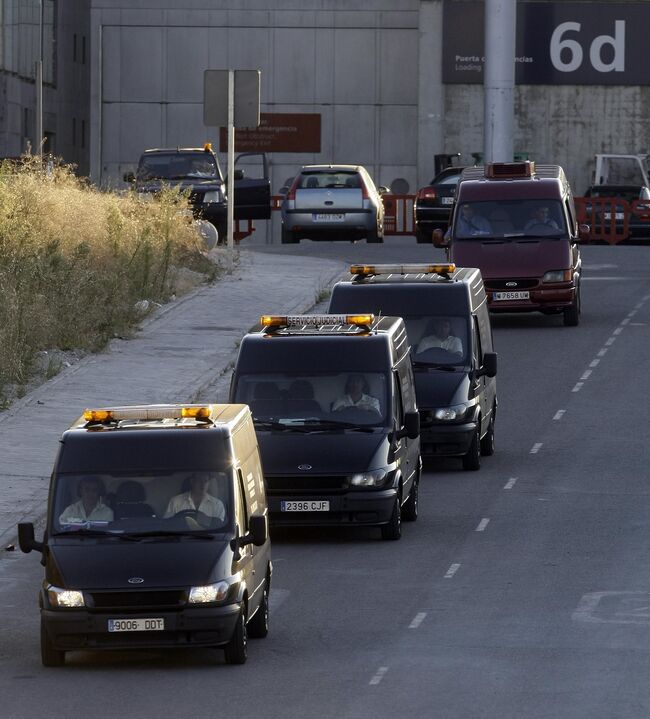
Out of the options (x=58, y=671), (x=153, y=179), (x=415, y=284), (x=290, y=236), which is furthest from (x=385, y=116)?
(x=58, y=671)

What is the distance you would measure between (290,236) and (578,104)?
19.9m

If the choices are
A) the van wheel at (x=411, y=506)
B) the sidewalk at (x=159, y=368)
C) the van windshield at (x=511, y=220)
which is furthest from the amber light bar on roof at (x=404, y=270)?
the van windshield at (x=511, y=220)

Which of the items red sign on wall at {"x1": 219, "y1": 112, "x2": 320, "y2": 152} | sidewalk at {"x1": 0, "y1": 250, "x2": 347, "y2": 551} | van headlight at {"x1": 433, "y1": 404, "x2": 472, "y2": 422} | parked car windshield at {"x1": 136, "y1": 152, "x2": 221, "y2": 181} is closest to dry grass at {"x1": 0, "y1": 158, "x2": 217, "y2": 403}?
sidewalk at {"x1": 0, "y1": 250, "x2": 347, "y2": 551}

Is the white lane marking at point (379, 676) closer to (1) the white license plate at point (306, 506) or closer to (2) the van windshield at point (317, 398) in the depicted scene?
(1) the white license plate at point (306, 506)

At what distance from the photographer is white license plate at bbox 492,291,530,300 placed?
1222 inches

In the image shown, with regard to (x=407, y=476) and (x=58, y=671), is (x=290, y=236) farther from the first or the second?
(x=58, y=671)

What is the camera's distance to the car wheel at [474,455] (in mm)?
20859

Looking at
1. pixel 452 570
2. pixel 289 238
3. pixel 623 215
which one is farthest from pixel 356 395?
pixel 623 215

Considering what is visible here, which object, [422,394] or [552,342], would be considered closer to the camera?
[422,394]

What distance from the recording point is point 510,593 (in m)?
15.0

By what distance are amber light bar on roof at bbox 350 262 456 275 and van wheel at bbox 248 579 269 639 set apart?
877cm

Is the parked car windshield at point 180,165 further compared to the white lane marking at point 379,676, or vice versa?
the parked car windshield at point 180,165

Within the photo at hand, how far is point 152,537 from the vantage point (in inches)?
504

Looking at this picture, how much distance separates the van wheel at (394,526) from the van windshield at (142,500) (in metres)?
4.38
